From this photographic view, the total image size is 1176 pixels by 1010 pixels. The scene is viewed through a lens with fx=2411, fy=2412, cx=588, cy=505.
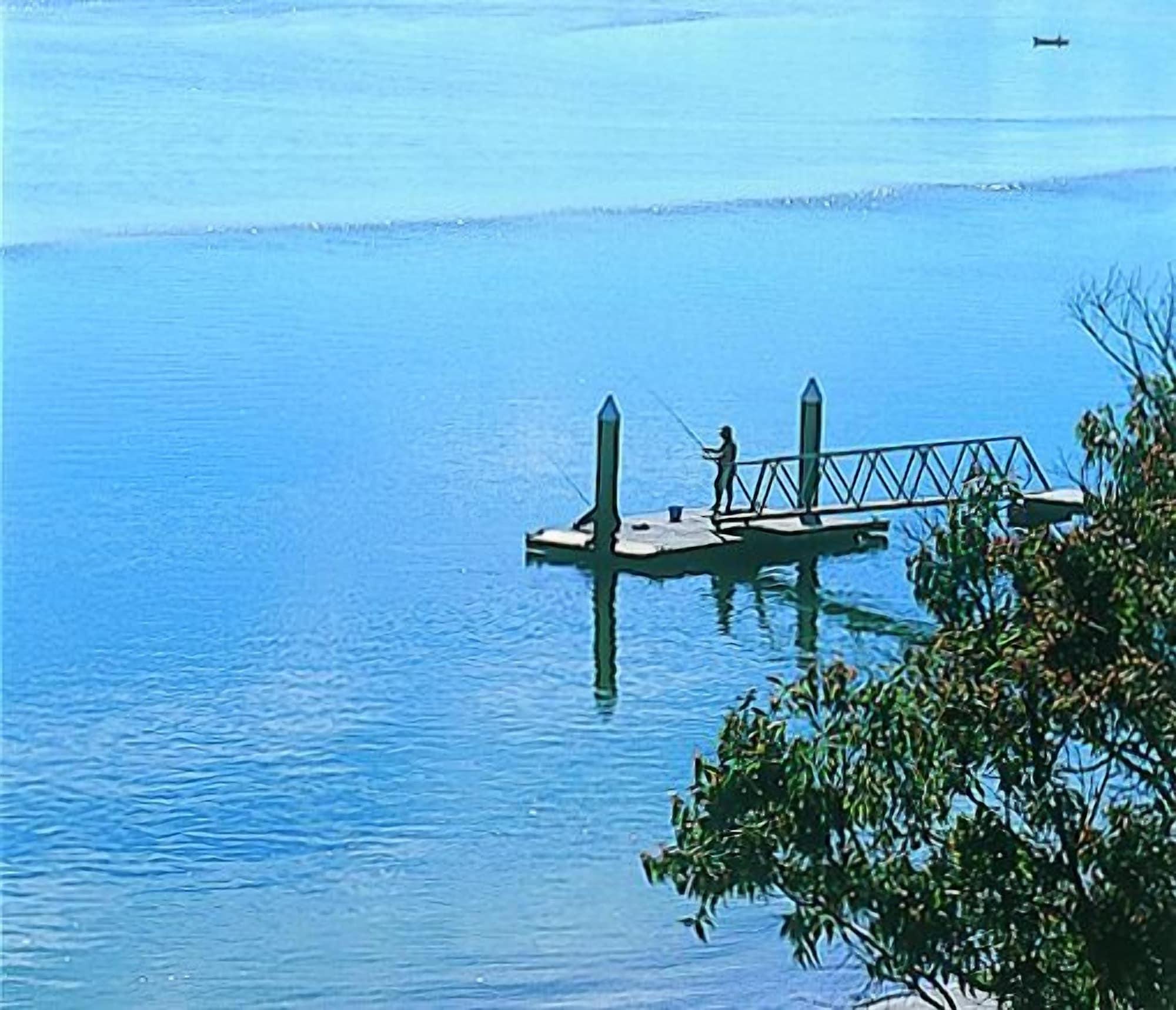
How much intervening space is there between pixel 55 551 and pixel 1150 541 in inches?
387

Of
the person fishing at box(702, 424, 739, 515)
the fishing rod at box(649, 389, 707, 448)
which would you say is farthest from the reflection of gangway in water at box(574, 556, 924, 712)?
the fishing rod at box(649, 389, 707, 448)

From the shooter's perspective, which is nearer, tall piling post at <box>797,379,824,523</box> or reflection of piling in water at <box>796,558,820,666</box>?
reflection of piling in water at <box>796,558,820,666</box>

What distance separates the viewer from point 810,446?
42.9ft

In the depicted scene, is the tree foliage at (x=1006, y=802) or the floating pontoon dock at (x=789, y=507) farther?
the floating pontoon dock at (x=789, y=507)

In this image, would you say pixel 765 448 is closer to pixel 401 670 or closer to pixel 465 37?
pixel 401 670

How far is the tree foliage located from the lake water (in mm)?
3735

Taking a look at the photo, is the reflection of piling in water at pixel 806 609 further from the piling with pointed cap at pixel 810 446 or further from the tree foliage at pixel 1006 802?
the tree foliage at pixel 1006 802

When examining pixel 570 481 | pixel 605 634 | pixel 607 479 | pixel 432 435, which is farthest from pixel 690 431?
pixel 605 634

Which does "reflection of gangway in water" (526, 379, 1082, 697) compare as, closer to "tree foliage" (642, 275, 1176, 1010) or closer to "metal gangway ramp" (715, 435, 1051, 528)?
"metal gangway ramp" (715, 435, 1051, 528)

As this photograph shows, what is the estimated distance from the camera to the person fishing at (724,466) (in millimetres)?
12641

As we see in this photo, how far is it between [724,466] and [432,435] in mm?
3003

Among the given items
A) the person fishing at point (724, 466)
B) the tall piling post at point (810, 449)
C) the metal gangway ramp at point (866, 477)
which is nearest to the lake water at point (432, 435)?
the metal gangway ramp at point (866, 477)

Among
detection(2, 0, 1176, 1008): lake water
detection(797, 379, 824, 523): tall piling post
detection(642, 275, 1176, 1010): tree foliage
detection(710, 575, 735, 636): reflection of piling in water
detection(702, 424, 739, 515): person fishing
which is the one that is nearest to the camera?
detection(642, 275, 1176, 1010): tree foliage

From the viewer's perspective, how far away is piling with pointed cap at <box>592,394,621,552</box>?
12.3m
